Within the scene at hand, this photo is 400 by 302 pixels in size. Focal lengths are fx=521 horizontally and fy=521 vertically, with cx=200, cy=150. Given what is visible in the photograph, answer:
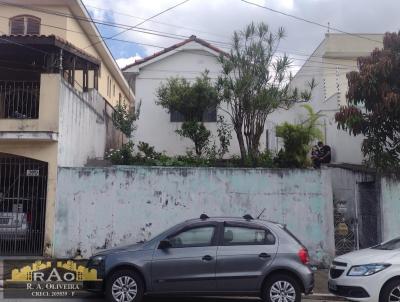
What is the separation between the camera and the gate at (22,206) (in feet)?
44.4

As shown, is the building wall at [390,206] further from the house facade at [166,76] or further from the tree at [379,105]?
the house facade at [166,76]

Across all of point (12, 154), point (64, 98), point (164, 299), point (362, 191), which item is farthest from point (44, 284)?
point (362, 191)

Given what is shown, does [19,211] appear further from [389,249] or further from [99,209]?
[389,249]

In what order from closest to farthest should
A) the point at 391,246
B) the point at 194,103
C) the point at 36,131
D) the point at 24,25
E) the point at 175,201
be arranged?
the point at 391,246
the point at 36,131
the point at 175,201
the point at 194,103
the point at 24,25

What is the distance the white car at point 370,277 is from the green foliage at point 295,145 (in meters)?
5.65

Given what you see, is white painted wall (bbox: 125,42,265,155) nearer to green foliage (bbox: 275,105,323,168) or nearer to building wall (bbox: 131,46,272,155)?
building wall (bbox: 131,46,272,155)

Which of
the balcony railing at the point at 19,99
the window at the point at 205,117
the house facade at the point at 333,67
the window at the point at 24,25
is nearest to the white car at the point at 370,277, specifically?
the balcony railing at the point at 19,99

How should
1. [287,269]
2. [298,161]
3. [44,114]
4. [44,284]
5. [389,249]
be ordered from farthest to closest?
[298,161] < [44,114] < [44,284] < [389,249] < [287,269]

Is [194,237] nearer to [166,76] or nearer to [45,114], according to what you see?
[45,114]

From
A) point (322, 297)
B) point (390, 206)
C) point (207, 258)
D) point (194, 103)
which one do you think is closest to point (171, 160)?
point (194, 103)

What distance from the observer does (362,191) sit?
14.4m

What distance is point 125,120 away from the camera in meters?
19.5

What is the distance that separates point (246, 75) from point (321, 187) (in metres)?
4.11

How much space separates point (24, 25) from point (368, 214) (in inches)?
501
